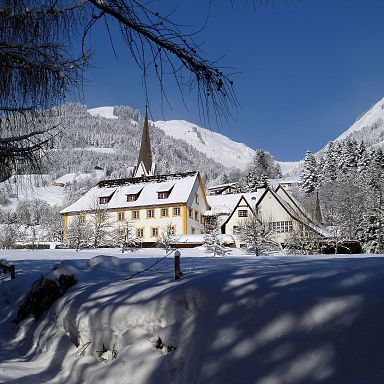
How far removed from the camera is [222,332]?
3.14m

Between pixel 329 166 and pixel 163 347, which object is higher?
pixel 329 166

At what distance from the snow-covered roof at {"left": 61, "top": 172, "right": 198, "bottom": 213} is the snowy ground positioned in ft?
127

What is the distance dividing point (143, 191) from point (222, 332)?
150 feet

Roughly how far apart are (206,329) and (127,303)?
1.53m

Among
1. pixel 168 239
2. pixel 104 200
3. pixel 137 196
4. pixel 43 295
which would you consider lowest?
pixel 168 239

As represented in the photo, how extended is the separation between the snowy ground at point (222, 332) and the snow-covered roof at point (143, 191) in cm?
3884

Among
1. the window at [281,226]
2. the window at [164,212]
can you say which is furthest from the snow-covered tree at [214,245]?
the window at [164,212]

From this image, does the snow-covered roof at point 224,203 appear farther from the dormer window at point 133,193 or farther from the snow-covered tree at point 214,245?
the snow-covered tree at point 214,245

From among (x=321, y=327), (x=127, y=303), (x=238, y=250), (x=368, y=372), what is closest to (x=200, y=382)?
(x=321, y=327)

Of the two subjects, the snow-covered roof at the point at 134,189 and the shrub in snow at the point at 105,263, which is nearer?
the shrub in snow at the point at 105,263

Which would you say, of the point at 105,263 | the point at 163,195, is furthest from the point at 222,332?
the point at 163,195

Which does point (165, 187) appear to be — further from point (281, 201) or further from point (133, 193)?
point (281, 201)

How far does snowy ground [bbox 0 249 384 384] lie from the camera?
7.77 feet

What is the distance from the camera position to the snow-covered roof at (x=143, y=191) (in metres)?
45.4
